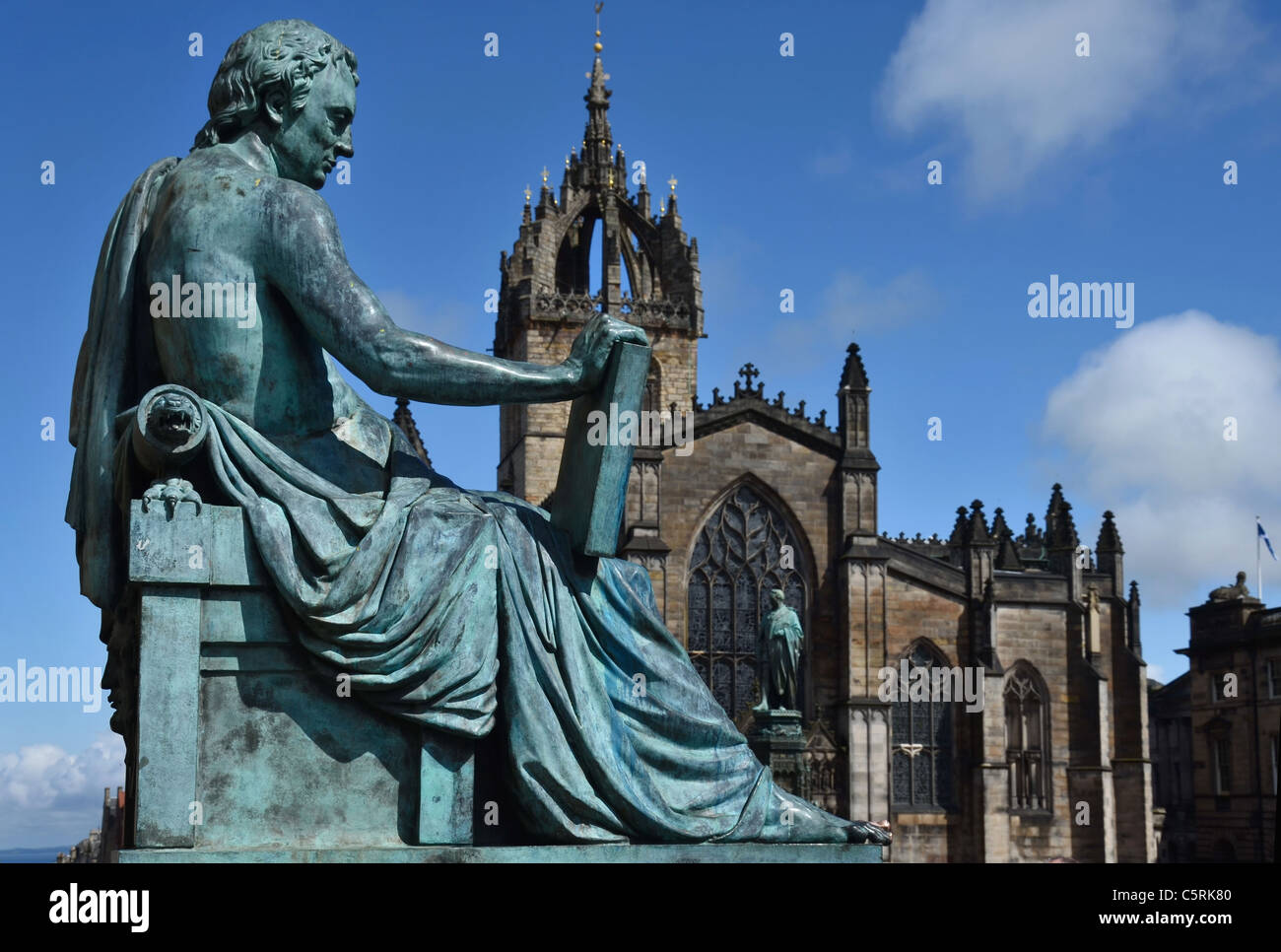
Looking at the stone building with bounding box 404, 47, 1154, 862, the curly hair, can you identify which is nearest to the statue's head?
the curly hair

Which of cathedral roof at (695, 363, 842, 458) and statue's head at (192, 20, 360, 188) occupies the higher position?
cathedral roof at (695, 363, 842, 458)

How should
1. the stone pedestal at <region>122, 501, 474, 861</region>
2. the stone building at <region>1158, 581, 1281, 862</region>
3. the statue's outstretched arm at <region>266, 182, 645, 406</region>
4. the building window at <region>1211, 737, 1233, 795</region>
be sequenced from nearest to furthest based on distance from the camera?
the stone pedestal at <region>122, 501, 474, 861</region>, the statue's outstretched arm at <region>266, 182, 645, 406</region>, the stone building at <region>1158, 581, 1281, 862</region>, the building window at <region>1211, 737, 1233, 795</region>

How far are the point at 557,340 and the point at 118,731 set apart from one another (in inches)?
1809

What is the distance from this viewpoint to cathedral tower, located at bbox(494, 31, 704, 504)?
1918 inches

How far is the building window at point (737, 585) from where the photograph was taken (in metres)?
35.9

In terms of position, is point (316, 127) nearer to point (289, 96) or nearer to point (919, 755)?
point (289, 96)

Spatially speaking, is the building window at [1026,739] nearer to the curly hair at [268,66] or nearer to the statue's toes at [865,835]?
the statue's toes at [865,835]

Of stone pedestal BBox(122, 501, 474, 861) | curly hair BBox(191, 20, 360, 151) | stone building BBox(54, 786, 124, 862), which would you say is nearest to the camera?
stone pedestal BBox(122, 501, 474, 861)

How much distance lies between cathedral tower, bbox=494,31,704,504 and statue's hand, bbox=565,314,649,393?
42.6 m

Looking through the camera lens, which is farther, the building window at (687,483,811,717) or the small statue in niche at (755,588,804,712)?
the building window at (687,483,811,717)

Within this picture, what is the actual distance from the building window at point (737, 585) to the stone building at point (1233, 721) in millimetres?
14321

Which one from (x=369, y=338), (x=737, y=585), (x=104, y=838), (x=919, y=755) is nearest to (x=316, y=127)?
(x=369, y=338)

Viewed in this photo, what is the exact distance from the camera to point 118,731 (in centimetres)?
356

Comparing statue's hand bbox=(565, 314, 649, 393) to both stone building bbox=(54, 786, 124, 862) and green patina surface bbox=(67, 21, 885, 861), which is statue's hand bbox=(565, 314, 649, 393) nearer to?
green patina surface bbox=(67, 21, 885, 861)
